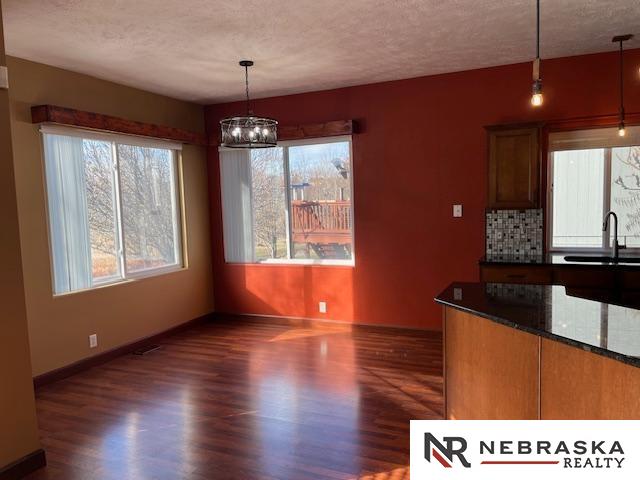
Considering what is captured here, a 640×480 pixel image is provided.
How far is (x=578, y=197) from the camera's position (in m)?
4.50

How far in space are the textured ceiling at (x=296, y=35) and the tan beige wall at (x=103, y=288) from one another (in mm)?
206

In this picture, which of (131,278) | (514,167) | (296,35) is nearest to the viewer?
(296,35)

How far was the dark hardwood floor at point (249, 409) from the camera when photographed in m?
2.69

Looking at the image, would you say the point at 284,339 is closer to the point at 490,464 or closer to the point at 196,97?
the point at 196,97

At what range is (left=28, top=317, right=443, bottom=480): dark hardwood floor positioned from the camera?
2.69 metres

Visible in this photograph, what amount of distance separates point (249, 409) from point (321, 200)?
8.86 feet

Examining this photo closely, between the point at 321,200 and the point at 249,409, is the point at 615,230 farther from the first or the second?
the point at 249,409

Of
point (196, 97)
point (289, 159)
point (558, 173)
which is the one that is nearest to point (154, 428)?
point (289, 159)

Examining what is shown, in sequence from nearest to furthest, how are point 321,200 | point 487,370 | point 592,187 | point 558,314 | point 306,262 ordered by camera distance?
point 558,314, point 487,370, point 592,187, point 321,200, point 306,262

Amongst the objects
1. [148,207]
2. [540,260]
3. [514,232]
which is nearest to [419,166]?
[514,232]

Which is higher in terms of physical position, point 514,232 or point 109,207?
point 109,207

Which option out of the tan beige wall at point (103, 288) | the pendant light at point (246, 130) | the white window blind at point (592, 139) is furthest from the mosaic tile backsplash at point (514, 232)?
the tan beige wall at point (103, 288)
